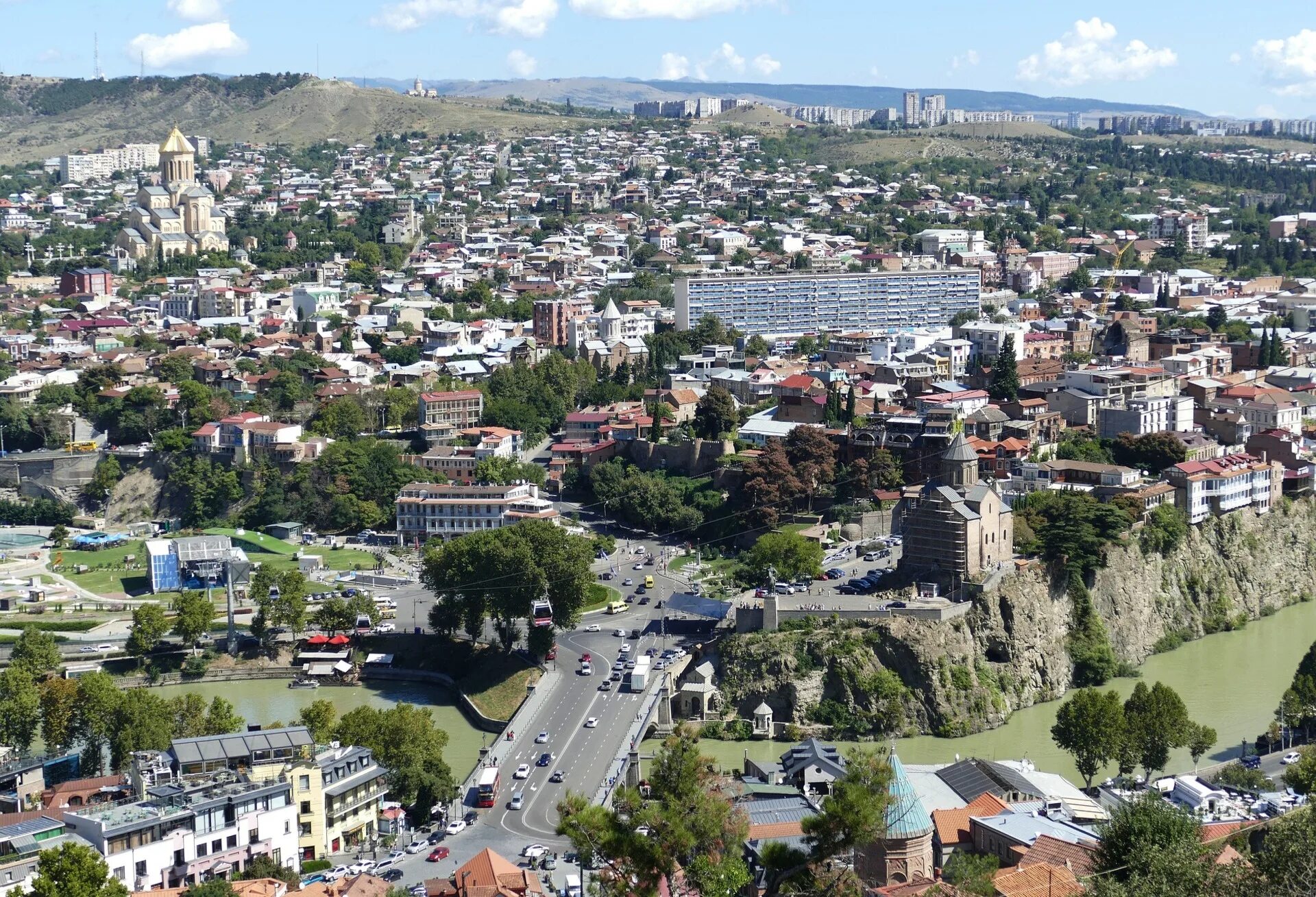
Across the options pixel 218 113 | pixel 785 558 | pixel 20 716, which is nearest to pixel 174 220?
pixel 218 113

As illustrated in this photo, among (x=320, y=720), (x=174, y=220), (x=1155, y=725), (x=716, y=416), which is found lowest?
(x=320, y=720)

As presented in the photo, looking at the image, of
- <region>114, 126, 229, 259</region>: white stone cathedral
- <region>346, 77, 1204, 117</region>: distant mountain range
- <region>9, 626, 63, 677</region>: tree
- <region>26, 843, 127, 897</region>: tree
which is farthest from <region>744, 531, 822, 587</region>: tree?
<region>346, 77, 1204, 117</region>: distant mountain range

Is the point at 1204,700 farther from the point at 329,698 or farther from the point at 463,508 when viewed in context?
the point at 463,508

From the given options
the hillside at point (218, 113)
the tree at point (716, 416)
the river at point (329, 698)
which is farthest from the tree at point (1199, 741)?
the hillside at point (218, 113)

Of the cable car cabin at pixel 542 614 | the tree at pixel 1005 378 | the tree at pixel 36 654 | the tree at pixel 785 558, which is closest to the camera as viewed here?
the tree at pixel 36 654

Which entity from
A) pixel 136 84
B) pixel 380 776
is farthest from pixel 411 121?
pixel 380 776

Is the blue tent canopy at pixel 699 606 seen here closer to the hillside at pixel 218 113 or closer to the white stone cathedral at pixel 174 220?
the white stone cathedral at pixel 174 220
